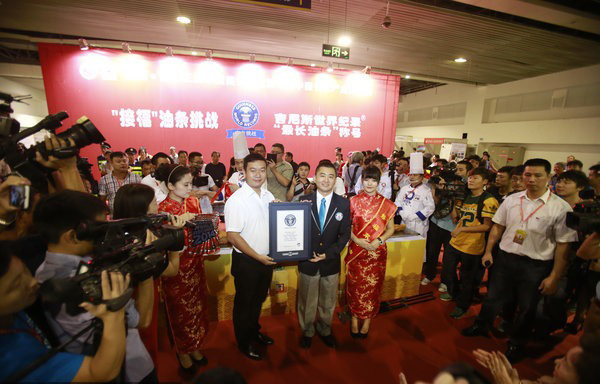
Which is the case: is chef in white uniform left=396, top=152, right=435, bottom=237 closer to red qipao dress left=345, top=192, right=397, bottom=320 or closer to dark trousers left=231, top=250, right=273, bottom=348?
red qipao dress left=345, top=192, right=397, bottom=320

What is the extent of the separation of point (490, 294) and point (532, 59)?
896 cm

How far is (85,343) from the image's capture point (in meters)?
0.93

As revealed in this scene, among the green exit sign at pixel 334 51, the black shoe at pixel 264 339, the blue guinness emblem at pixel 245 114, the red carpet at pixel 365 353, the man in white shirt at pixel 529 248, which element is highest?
the green exit sign at pixel 334 51

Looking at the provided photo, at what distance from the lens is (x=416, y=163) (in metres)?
3.19

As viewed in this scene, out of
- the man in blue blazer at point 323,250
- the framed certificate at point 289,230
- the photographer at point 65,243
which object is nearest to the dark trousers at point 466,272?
the man in blue blazer at point 323,250

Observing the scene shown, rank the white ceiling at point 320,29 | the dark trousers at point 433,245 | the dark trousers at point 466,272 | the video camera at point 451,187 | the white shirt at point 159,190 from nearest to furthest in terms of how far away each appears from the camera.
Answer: the white shirt at point 159,190, the dark trousers at point 466,272, the video camera at point 451,187, the dark trousers at point 433,245, the white ceiling at point 320,29

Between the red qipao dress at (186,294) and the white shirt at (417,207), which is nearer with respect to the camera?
the red qipao dress at (186,294)

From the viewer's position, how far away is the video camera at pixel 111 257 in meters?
0.71

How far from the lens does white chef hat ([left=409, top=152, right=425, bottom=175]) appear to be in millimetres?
3148

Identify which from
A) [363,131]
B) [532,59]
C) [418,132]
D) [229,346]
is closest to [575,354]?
[229,346]

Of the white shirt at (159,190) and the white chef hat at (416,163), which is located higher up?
the white chef hat at (416,163)

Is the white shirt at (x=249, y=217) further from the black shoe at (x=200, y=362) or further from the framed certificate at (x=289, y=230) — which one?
the black shoe at (x=200, y=362)

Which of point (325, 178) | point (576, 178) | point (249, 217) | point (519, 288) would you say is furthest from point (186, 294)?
point (576, 178)

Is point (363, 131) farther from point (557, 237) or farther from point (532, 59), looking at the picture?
point (557, 237)
